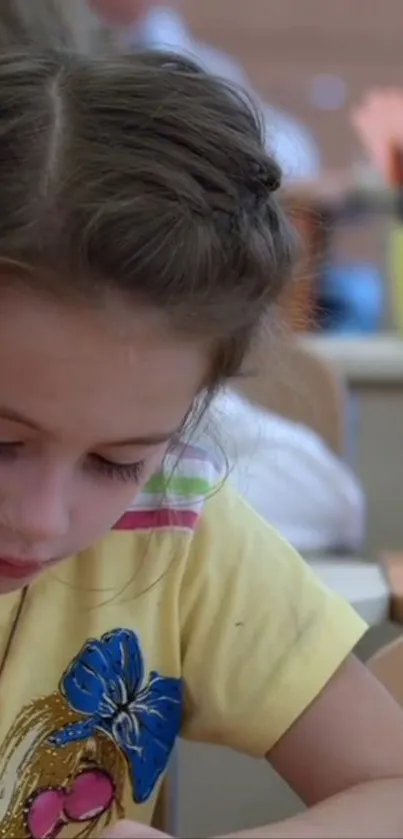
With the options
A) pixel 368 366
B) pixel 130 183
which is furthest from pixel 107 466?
pixel 368 366

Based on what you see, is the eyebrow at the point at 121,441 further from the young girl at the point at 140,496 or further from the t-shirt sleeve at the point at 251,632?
the t-shirt sleeve at the point at 251,632

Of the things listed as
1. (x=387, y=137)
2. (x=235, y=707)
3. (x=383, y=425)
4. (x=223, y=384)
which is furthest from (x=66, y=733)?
(x=387, y=137)

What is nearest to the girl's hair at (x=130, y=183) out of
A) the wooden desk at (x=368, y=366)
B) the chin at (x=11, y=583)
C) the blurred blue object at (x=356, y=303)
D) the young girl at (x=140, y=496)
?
the young girl at (x=140, y=496)

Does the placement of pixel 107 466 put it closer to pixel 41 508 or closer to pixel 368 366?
pixel 41 508

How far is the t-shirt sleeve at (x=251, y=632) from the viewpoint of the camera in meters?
0.68

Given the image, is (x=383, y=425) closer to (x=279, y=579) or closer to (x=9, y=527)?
(x=279, y=579)

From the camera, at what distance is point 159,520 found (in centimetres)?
71

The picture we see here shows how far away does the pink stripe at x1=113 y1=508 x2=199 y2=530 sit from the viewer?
704mm

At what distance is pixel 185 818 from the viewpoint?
93 centimetres

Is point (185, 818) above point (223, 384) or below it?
below

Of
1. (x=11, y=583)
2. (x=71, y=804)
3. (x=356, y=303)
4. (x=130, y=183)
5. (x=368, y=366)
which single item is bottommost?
(x=71, y=804)

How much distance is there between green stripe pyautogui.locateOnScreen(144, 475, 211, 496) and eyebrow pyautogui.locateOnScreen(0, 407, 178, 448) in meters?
0.10

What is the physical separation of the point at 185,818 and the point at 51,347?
51cm

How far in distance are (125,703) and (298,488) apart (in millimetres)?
557
